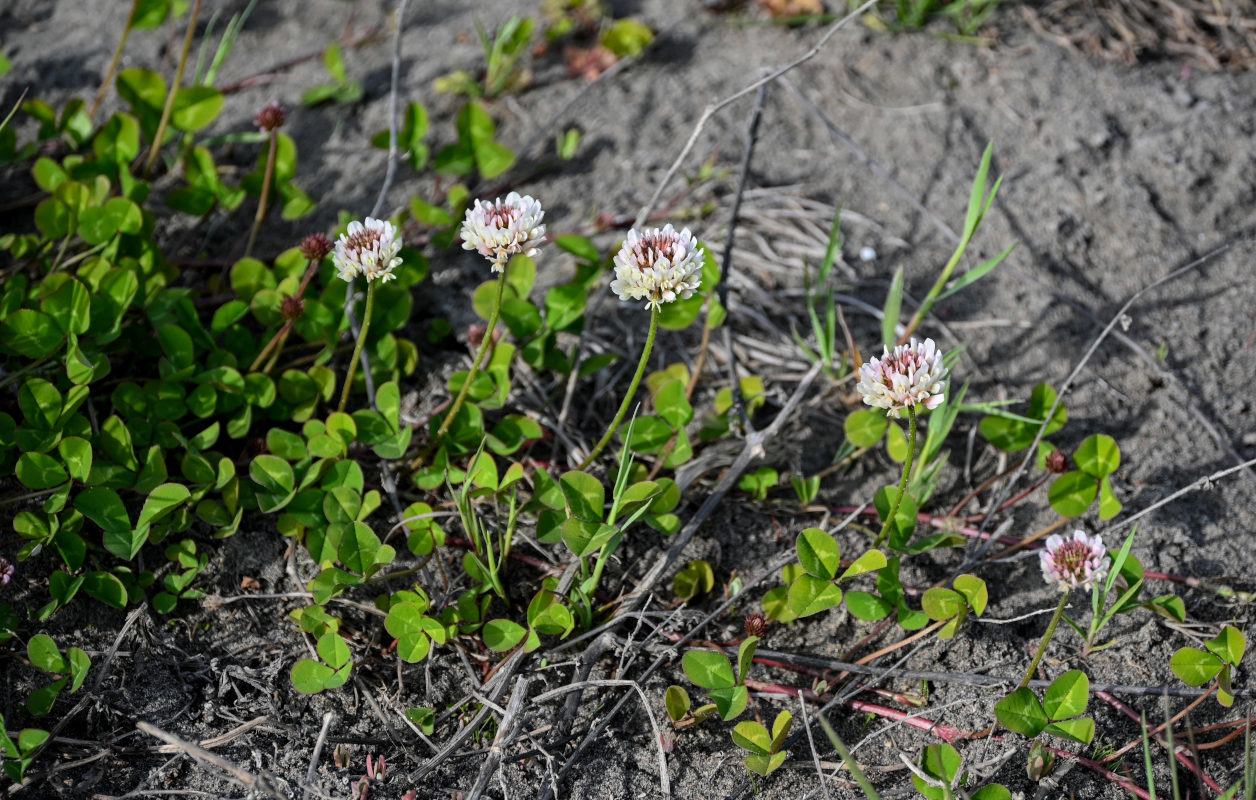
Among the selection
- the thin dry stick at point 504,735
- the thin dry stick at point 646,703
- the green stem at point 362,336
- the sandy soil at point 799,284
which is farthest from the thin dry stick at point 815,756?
the green stem at point 362,336

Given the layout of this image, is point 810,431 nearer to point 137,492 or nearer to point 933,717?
point 933,717

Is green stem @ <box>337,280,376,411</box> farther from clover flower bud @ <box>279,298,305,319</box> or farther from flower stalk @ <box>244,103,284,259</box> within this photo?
flower stalk @ <box>244,103,284,259</box>

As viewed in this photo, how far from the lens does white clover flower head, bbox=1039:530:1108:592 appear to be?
1.83 meters

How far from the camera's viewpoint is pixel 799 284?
2.72 metres

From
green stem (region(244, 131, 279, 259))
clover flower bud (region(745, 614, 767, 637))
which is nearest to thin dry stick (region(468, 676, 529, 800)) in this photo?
clover flower bud (region(745, 614, 767, 637))

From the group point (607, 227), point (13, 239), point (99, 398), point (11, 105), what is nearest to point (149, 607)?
point (99, 398)

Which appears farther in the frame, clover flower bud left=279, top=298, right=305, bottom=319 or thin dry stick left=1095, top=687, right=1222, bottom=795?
clover flower bud left=279, top=298, right=305, bottom=319

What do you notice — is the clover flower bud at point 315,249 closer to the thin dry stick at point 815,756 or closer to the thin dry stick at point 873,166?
the thin dry stick at point 815,756

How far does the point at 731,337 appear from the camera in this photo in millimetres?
2588

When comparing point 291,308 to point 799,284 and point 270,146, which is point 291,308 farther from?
point 799,284

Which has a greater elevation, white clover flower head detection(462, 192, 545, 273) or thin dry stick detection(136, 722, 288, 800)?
white clover flower head detection(462, 192, 545, 273)

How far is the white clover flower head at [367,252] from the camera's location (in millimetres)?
1935

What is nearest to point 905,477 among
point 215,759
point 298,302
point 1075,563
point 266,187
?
point 1075,563

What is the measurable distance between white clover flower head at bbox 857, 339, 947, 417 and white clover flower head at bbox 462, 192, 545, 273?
70 centimetres
